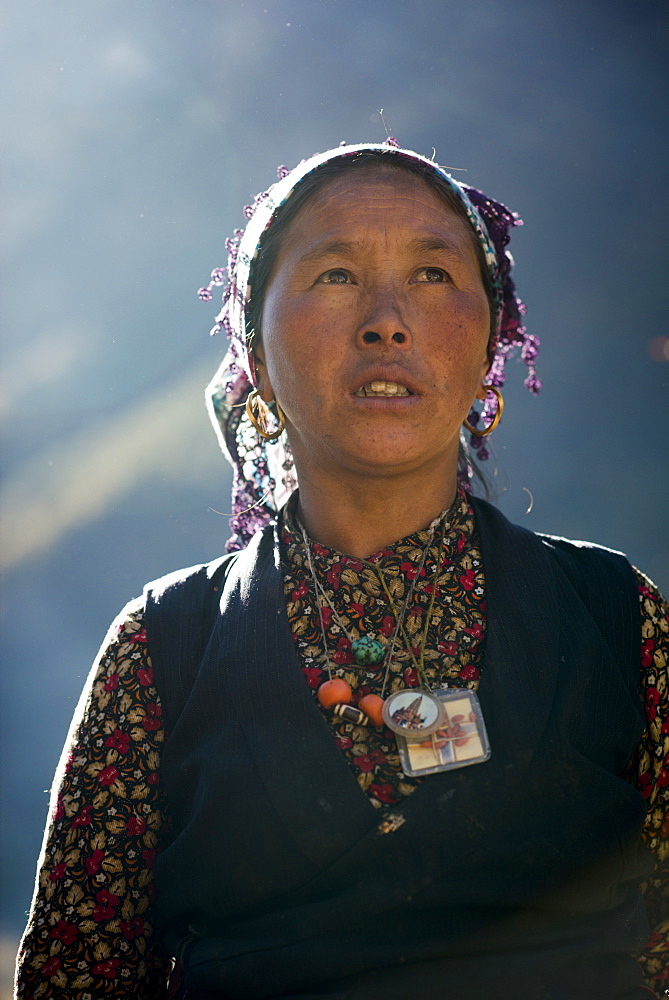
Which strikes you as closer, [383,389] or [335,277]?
[383,389]

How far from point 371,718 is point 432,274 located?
1031 millimetres

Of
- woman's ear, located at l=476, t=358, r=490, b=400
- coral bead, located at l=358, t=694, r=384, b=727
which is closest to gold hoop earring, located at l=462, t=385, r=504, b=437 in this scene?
woman's ear, located at l=476, t=358, r=490, b=400

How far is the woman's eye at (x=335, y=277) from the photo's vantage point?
1.98 m

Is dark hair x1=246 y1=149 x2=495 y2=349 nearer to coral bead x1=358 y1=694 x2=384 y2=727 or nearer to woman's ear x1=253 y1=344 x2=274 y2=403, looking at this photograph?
woman's ear x1=253 y1=344 x2=274 y2=403

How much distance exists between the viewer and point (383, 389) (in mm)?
Result: 1858

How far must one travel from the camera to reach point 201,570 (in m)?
2.07

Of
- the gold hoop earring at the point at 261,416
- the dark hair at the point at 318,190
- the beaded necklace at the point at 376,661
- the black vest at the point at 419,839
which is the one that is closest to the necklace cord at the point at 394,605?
the beaded necklace at the point at 376,661

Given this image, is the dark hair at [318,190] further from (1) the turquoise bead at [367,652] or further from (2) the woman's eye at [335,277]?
(1) the turquoise bead at [367,652]

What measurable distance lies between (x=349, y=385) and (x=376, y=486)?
28 cm

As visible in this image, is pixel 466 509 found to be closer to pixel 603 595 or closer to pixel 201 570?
pixel 603 595

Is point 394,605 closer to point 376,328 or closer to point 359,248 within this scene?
point 376,328

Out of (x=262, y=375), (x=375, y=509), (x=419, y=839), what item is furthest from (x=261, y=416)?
(x=419, y=839)

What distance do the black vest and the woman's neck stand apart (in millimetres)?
317

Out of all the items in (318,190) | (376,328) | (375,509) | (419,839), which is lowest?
(419,839)
